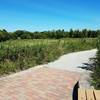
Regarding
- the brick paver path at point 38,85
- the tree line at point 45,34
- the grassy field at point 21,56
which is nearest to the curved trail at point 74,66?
the brick paver path at point 38,85

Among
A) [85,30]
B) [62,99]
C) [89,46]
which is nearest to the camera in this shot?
[62,99]

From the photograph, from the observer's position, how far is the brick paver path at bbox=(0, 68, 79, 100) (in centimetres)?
779

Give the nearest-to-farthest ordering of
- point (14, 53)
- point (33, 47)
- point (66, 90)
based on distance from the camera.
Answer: point (66, 90) < point (14, 53) < point (33, 47)

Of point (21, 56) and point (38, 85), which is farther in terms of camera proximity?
point (21, 56)

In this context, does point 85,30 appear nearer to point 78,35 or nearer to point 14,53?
point 78,35

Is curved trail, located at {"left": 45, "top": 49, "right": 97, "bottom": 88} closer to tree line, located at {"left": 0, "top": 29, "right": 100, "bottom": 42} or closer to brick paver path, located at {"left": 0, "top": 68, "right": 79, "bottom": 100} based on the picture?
brick paver path, located at {"left": 0, "top": 68, "right": 79, "bottom": 100}

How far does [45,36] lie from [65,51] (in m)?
26.3

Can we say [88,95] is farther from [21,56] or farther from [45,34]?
[45,34]

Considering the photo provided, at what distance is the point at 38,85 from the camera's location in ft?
30.0

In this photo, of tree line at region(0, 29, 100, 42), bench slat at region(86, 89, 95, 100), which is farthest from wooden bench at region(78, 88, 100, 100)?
tree line at region(0, 29, 100, 42)

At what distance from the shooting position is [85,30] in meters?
49.6

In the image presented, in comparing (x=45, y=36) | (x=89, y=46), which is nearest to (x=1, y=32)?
(x=45, y=36)

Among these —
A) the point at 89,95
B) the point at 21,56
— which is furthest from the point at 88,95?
the point at 21,56

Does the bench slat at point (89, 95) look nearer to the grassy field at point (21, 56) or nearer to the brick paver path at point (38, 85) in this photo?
the brick paver path at point (38, 85)
